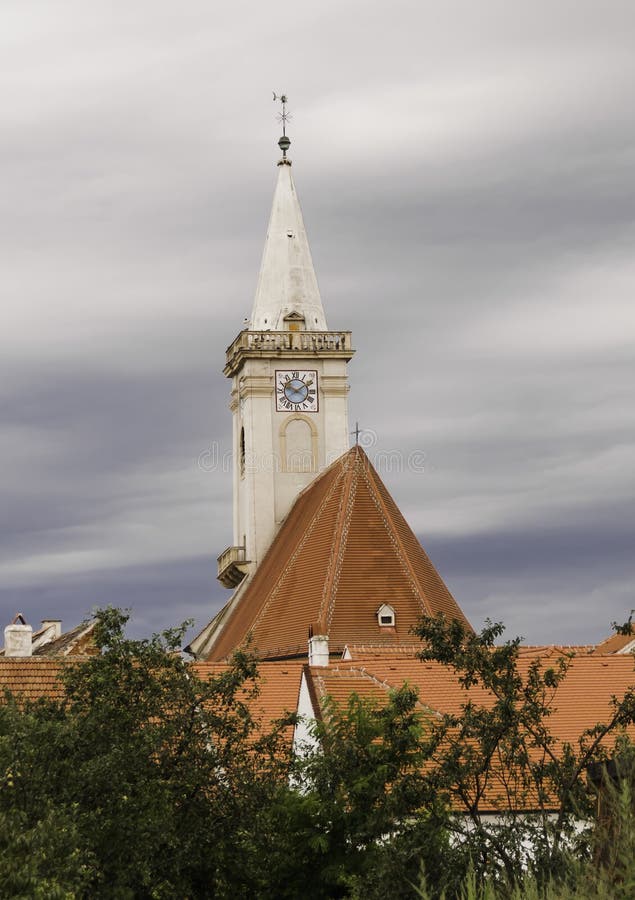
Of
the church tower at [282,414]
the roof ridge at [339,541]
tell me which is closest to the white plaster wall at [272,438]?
the church tower at [282,414]

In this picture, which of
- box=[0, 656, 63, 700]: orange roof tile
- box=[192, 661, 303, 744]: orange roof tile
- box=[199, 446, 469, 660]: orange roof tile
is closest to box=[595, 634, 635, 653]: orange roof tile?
box=[199, 446, 469, 660]: orange roof tile

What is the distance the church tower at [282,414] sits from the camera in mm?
66938

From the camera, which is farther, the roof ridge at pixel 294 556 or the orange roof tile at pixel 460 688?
the roof ridge at pixel 294 556

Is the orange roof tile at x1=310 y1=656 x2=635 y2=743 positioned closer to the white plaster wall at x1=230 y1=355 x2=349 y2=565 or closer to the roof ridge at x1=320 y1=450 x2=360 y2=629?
the roof ridge at x1=320 y1=450 x2=360 y2=629

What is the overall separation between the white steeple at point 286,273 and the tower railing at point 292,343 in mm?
754

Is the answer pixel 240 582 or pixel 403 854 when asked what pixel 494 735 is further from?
pixel 240 582

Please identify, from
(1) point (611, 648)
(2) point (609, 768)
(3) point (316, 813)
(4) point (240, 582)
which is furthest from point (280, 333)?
(2) point (609, 768)

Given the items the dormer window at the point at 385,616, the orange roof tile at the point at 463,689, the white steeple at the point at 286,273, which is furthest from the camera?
the white steeple at the point at 286,273

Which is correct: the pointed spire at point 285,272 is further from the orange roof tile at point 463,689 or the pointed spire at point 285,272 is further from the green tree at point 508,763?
the green tree at point 508,763

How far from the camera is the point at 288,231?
70875mm

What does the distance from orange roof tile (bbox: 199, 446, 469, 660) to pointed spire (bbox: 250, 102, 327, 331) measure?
1127 centimetres

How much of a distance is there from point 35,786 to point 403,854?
4458 millimetres

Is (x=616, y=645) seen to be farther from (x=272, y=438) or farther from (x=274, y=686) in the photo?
(x=274, y=686)

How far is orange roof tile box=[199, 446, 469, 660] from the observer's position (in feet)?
172
